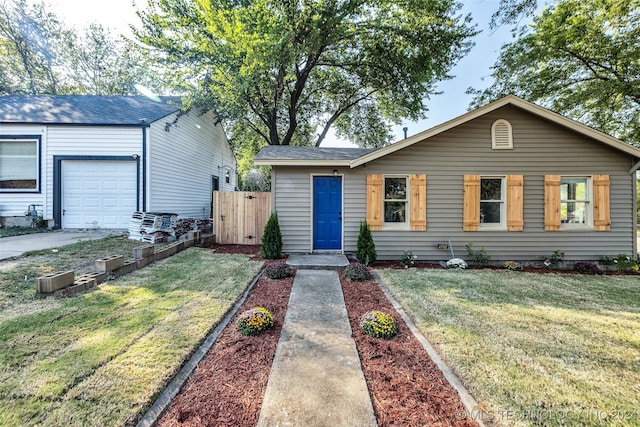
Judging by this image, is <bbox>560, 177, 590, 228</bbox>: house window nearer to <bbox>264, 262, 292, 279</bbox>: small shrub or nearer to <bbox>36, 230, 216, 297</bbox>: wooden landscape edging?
<bbox>264, 262, 292, 279</bbox>: small shrub

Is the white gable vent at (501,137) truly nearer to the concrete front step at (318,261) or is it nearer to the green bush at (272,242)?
the concrete front step at (318,261)

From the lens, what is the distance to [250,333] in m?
2.93

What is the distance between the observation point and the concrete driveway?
18.7 ft

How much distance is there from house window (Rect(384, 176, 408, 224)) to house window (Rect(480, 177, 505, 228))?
203 centimetres

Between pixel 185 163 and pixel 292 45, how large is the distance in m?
6.57

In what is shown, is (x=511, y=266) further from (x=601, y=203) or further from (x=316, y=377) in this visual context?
(x=316, y=377)

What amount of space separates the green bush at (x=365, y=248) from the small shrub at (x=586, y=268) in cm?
498

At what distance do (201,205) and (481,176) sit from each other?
11897 mm

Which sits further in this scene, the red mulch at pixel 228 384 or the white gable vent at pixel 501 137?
the white gable vent at pixel 501 137

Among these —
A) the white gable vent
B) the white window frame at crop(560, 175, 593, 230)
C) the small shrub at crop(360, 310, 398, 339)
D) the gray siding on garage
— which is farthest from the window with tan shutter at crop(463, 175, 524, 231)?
the small shrub at crop(360, 310, 398, 339)

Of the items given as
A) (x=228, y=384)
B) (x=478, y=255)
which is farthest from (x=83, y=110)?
(x=478, y=255)

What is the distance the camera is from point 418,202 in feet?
22.6

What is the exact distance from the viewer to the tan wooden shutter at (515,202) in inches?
265

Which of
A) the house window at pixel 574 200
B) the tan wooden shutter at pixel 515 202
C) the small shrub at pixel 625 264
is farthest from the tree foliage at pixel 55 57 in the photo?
the small shrub at pixel 625 264
